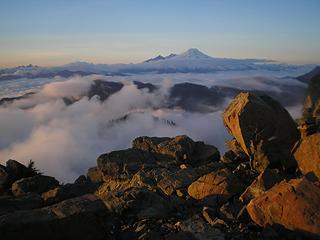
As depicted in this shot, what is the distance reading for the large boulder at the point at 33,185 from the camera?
2091cm

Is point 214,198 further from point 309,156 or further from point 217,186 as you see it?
point 309,156

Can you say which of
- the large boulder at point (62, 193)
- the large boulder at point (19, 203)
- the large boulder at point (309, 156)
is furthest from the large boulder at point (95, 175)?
the large boulder at point (309, 156)

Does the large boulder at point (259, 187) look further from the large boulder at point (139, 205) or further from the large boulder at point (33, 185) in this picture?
the large boulder at point (33, 185)

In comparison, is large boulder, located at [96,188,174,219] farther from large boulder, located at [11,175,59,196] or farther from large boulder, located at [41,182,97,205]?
large boulder, located at [11,175,59,196]

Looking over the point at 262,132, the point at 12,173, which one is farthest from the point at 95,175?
the point at 262,132

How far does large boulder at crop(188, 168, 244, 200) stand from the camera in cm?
1489

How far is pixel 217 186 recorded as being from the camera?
15.2 meters

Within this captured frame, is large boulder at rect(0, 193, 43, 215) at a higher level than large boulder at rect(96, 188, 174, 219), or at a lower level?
lower

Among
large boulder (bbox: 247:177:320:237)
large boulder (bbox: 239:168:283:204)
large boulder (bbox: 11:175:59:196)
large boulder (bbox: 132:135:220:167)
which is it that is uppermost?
large boulder (bbox: 247:177:320:237)

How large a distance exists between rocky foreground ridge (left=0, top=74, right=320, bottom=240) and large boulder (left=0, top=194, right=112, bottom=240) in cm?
2

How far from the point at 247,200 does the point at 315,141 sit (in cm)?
346

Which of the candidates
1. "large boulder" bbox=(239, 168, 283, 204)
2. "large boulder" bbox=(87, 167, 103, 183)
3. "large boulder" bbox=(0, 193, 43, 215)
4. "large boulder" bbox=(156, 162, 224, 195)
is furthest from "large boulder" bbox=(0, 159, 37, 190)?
"large boulder" bbox=(239, 168, 283, 204)

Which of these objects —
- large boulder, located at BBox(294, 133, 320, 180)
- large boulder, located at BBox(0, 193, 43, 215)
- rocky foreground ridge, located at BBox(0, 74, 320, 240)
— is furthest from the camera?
large boulder, located at BBox(0, 193, 43, 215)

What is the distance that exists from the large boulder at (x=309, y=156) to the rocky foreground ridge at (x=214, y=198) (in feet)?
0.12
